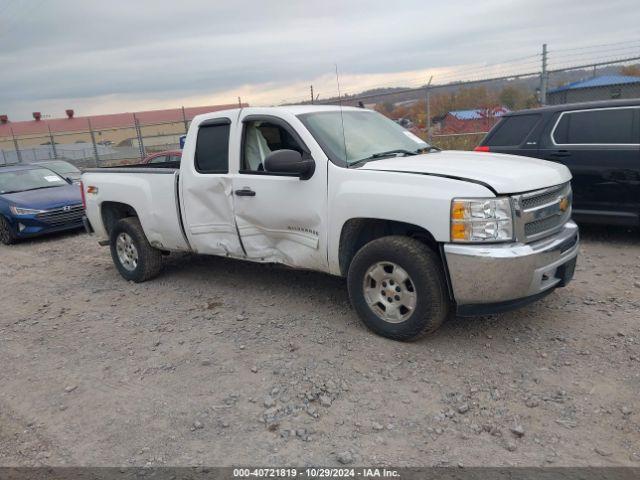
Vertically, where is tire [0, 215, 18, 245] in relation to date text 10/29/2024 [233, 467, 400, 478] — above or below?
above

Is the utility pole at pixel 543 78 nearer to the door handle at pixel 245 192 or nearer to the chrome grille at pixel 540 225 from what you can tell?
the chrome grille at pixel 540 225

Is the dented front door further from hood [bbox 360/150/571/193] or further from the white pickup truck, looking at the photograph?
hood [bbox 360/150/571/193]

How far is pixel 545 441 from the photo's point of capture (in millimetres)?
2898

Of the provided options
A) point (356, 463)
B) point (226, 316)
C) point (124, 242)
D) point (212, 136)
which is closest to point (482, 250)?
point (356, 463)

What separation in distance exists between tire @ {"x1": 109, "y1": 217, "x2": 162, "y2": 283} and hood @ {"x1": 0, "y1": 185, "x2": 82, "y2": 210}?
13.3ft

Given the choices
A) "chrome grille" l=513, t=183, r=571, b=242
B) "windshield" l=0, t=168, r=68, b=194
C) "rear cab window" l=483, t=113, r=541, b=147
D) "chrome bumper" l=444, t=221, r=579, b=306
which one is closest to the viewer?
"chrome bumper" l=444, t=221, r=579, b=306

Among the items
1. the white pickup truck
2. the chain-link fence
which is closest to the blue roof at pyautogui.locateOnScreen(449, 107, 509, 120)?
the white pickup truck

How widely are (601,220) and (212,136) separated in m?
4.69

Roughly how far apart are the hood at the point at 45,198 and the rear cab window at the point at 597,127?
28.0 feet

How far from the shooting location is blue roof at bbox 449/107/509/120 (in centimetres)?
1280

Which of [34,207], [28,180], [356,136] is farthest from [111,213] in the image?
[28,180]

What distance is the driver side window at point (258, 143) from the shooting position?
4.98 metres

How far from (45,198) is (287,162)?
7.61 meters

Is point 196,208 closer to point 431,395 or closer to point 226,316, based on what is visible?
point 226,316
